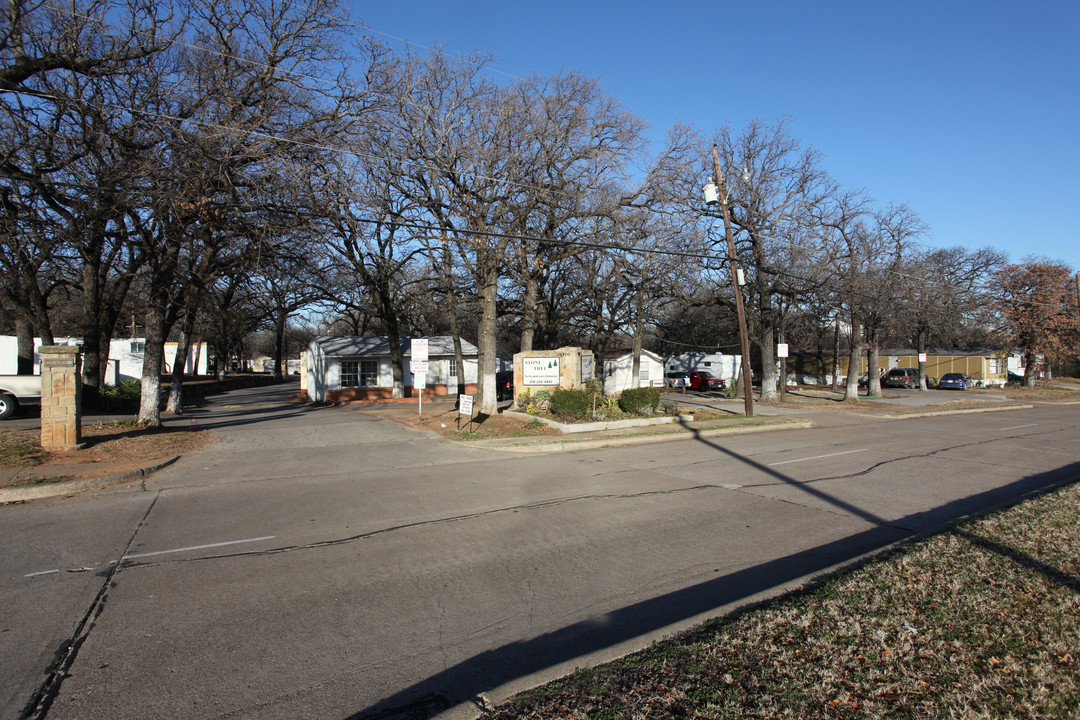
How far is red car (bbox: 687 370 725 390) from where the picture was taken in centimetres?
4275

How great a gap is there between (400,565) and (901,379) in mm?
57778

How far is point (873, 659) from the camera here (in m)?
3.62

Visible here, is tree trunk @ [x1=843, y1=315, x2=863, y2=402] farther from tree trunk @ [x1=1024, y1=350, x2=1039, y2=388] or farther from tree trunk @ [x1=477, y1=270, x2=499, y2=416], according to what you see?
tree trunk @ [x1=1024, y1=350, x2=1039, y2=388]

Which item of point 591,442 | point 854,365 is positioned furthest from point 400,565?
point 854,365

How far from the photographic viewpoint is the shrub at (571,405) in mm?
17938

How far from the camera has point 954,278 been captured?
48125mm

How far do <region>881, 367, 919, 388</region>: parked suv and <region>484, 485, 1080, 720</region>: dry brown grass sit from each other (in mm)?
54687

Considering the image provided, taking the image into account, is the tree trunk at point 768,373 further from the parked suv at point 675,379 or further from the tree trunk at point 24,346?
the tree trunk at point 24,346

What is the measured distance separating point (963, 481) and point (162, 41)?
64.1ft

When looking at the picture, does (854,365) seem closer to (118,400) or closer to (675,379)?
(675,379)

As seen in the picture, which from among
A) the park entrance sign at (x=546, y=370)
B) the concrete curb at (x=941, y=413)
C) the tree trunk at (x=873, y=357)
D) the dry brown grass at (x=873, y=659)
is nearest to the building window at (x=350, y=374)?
the park entrance sign at (x=546, y=370)

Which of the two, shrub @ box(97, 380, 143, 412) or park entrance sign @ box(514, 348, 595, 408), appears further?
shrub @ box(97, 380, 143, 412)

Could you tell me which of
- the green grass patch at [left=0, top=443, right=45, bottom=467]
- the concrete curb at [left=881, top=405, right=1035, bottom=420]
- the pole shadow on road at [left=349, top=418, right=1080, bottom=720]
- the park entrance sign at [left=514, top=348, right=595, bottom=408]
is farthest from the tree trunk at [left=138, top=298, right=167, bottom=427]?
the concrete curb at [left=881, top=405, right=1035, bottom=420]

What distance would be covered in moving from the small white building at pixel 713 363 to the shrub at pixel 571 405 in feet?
99.1
